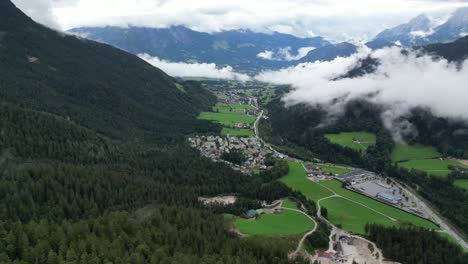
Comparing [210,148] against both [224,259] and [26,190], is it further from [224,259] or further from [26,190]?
[224,259]

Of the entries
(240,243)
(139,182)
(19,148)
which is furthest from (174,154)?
(240,243)

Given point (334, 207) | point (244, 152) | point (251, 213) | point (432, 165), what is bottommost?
point (334, 207)

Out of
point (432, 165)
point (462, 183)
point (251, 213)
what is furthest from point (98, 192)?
point (432, 165)

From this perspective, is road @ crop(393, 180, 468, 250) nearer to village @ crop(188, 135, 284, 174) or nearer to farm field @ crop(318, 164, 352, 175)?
farm field @ crop(318, 164, 352, 175)

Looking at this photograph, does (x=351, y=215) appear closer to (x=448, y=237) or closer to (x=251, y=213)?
(x=448, y=237)

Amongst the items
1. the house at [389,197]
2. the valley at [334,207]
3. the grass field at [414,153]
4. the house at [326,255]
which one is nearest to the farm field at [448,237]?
the valley at [334,207]

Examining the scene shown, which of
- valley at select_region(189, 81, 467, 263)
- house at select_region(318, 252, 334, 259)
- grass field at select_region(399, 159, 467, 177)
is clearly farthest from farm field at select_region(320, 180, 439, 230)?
grass field at select_region(399, 159, 467, 177)
